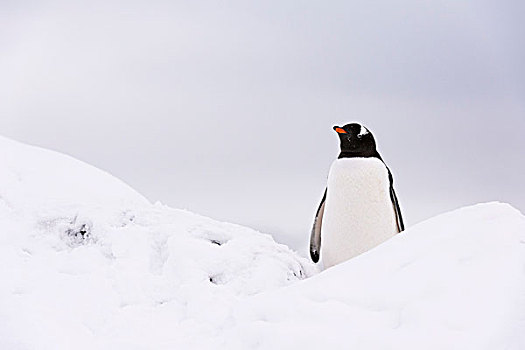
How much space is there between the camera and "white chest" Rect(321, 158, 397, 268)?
3.58 meters

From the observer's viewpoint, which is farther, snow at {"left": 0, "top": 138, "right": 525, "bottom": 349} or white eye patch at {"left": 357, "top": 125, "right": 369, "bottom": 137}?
white eye patch at {"left": 357, "top": 125, "right": 369, "bottom": 137}

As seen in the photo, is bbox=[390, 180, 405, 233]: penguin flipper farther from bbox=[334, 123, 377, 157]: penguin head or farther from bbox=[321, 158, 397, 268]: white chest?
bbox=[334, 123, 377, 157]: penguin head

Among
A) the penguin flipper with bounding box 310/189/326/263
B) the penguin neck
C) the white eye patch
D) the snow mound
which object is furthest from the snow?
the white eye patch

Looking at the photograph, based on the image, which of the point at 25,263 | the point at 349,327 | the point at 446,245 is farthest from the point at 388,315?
the point at 25,263

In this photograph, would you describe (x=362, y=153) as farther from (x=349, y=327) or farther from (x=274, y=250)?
(x=349, y=327)

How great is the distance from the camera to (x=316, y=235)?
12.8 feet

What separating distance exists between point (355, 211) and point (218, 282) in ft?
3.87

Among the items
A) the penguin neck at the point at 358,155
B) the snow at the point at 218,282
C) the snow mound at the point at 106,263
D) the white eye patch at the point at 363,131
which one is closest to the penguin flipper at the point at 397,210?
the penguin neck at the point at 358,155

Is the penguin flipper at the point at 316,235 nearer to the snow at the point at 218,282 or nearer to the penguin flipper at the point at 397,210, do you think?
the penguin flipper at the point at 397,210

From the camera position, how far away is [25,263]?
2574 millimetres

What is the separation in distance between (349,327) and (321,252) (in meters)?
1.67

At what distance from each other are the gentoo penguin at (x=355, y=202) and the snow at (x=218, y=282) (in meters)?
0.51

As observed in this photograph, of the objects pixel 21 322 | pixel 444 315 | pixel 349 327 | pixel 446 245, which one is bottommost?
pixel 21 322

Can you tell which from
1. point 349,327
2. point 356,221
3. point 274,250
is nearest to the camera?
point 349,327
